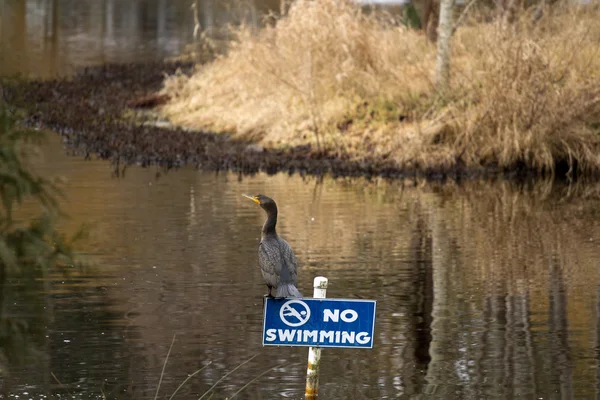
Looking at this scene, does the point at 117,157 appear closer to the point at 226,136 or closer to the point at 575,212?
the point at 226,136

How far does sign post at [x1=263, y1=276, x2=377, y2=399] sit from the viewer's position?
7.35 metres

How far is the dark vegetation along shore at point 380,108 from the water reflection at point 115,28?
2.18 m

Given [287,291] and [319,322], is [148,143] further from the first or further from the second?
[319,322]

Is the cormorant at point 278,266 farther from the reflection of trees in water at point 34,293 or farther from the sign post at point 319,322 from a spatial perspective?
the reflection of trees in water at point 34,293

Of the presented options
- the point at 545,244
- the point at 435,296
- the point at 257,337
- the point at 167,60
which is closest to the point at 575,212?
the point at 545,244

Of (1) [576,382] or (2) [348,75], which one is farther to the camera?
(2) [348,75]

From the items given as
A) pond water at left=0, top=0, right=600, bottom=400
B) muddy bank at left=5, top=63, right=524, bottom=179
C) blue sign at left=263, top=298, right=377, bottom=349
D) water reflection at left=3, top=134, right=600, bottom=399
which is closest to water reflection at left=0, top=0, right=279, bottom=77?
muddy bank at left=5, top=63, right=524, bottom=179

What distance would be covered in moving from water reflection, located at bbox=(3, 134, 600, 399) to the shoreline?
1.99 m

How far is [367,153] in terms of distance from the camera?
25.3m

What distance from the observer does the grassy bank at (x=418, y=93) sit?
23.4 metres

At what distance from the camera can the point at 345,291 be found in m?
13.4

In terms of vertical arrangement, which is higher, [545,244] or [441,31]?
[441,31]

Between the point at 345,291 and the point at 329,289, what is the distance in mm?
174

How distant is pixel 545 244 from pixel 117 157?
11510 millimetres
